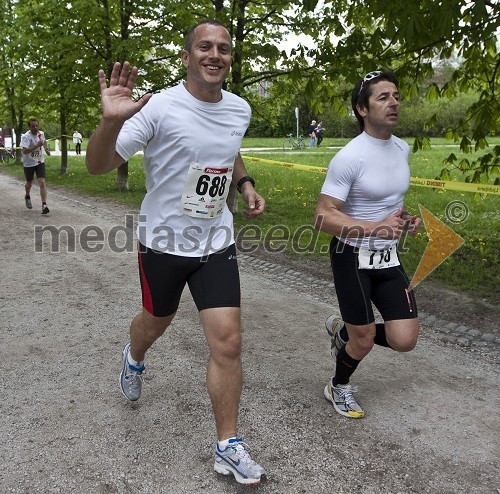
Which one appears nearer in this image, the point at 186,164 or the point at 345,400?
the point at 186,164

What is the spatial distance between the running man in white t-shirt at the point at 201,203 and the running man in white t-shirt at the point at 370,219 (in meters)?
0.63

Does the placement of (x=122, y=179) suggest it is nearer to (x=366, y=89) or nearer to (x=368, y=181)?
(x=366, y=89)

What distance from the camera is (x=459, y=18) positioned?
454cm

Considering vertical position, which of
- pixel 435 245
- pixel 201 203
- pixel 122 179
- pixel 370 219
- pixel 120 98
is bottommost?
pixel 122 179

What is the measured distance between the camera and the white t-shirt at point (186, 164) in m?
2.80

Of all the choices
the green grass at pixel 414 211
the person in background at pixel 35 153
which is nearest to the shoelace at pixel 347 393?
the green grass at pixel 414 211

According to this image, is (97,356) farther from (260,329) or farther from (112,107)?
(112,107)

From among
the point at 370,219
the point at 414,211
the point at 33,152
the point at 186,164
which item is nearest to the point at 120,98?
the point at 186,164

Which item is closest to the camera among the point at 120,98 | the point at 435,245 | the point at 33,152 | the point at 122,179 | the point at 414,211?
the point at 120,98

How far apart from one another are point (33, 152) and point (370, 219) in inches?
391

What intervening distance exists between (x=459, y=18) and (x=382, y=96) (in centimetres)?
190

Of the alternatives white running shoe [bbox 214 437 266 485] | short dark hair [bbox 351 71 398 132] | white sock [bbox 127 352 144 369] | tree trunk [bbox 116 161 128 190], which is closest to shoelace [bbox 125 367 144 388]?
white sock [bbox 127 352 144 369]

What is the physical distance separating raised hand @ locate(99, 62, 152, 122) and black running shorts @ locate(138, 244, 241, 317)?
81 centimetres

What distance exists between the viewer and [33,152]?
38.0ft
